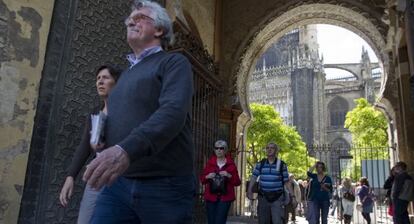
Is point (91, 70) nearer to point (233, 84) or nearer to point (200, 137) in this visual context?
point (200, 137)

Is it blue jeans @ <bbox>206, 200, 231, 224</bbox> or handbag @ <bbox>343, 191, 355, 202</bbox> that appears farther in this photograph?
handbag @ <bbox>343, 191, 355, 202</bbox>

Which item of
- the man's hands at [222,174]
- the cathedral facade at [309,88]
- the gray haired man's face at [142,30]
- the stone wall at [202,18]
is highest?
the cathedral facade at [309,88]

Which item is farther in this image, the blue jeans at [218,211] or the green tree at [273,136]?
the green tree at [273,136]

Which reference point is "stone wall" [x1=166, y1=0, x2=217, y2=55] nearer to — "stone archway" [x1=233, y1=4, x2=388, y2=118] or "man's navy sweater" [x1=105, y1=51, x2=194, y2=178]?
"stone archway" [x1=233, y1=4, x2=388, y2=118]

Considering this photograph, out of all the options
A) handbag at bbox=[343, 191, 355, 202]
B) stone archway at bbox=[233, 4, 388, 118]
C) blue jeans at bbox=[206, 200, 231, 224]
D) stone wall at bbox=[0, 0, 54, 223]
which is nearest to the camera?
stone wall at bbox=[0, 0, 54, 223]

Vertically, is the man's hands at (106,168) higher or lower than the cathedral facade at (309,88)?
lower

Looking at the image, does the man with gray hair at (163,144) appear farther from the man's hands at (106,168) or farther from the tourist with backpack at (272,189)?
the tourist with backpack at (272,189)

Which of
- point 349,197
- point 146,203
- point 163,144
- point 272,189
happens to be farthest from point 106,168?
point 349,197

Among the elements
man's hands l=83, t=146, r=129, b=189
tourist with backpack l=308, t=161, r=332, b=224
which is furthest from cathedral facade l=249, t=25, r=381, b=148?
man's hands l=83, t=146, r=129, b=189

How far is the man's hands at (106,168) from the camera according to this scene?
1460mm

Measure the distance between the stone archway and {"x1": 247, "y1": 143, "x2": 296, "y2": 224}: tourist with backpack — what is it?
5468 millimetres

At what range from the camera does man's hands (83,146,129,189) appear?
4.79 ft

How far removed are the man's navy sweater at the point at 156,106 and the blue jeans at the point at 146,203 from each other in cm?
5

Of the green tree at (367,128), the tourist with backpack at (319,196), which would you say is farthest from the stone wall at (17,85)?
the green tree at (367,128)
